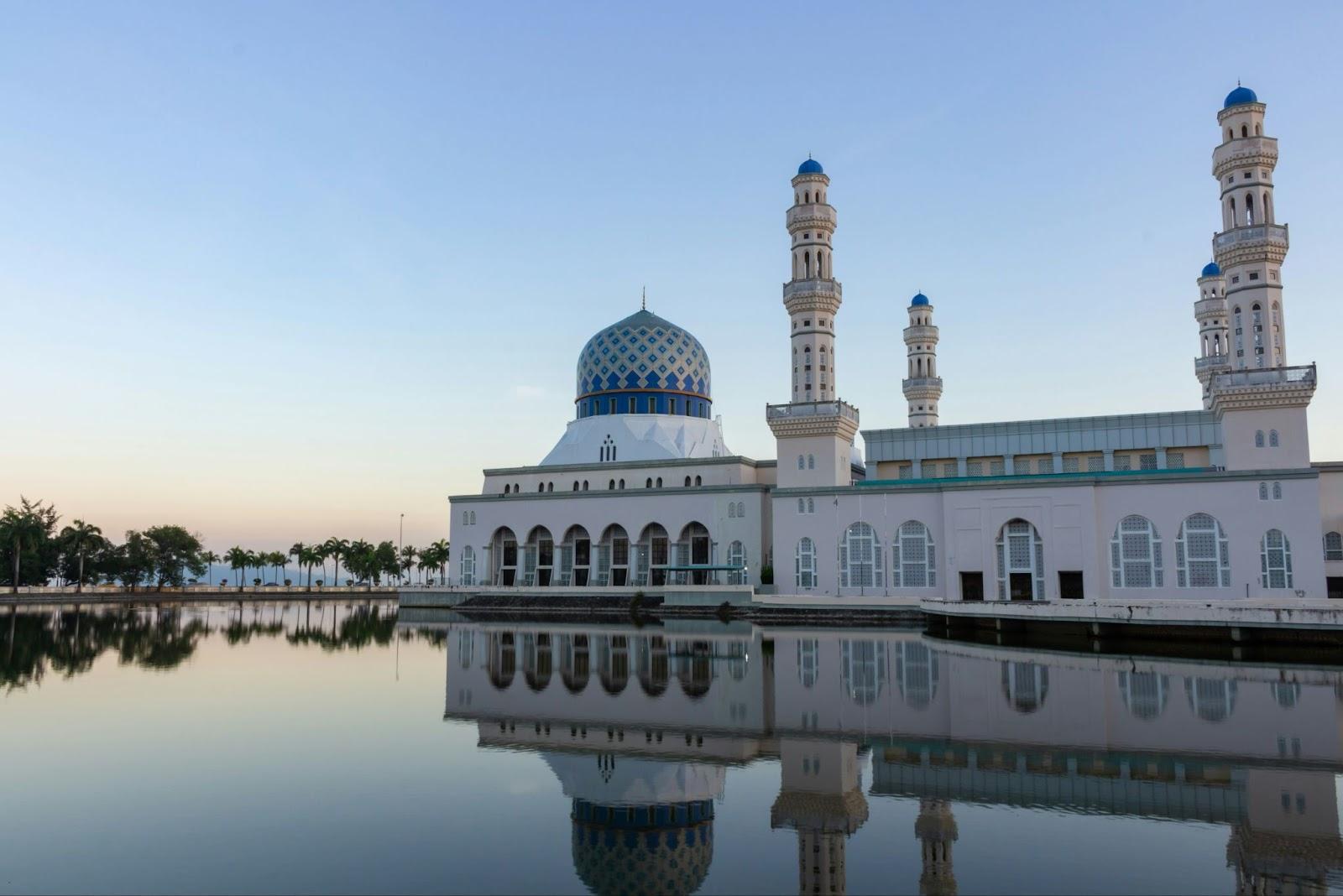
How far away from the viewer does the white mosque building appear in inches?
1296

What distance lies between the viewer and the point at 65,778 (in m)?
9.48

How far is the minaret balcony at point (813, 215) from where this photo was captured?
41.7 m

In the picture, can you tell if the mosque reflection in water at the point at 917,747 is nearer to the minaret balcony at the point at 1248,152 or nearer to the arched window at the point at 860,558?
the arched window at the point at 860,558

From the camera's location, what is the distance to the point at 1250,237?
33.5 metres

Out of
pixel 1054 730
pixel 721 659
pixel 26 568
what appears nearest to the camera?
pixel 1054 730

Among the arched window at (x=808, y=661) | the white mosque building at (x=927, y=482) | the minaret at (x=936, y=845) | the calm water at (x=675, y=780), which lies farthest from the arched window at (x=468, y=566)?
the minaret at (x=936, y=845)

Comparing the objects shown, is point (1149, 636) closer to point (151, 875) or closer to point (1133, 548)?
point (1133, 548)

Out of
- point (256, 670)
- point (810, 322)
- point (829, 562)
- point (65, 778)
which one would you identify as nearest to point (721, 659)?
point (256, 670)

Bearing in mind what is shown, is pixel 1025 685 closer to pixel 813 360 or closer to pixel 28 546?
pixel 813 360

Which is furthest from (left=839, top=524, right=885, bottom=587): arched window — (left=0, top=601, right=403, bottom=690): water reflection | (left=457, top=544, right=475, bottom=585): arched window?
(left=457, top=544, right=475, bottom=585): arched window

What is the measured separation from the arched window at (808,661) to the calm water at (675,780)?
136mm

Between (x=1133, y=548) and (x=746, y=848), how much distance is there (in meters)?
31.2

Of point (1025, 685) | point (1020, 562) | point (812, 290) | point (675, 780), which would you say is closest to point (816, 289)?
point (812, 290)

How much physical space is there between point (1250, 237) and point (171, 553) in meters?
67.2
